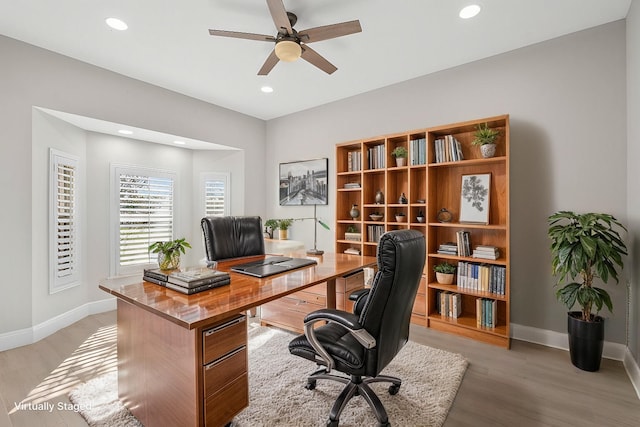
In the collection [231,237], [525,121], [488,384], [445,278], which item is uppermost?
[525,121]

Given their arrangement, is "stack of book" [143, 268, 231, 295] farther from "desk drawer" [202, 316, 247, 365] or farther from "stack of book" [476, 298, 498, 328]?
"stack of book" [476, 298, 498, 328]

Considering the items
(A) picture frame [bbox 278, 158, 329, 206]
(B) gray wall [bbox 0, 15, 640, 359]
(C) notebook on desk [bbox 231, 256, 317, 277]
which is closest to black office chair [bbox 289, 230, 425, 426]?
(C) notebook on desk [bbox 231, 256, 317, 277]

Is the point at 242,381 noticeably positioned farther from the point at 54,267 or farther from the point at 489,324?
the point at 54,267

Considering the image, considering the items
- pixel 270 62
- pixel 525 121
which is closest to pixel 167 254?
pixel 270 62

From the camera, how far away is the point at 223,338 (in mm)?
1523

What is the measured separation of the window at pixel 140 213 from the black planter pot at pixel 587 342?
489 centimetres

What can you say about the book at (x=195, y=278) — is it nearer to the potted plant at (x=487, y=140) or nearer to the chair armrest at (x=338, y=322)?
the chair armrest at (x=338, y=322)

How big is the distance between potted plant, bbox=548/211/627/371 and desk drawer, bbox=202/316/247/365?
2451mm

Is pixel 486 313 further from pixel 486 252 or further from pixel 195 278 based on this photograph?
pixel 195 278

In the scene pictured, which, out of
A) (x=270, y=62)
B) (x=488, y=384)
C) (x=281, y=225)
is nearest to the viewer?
(x=488, y=384)

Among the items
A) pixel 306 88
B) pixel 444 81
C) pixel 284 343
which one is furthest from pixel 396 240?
pixel 306 88

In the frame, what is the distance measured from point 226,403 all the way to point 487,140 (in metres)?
3.04

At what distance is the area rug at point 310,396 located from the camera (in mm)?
1770

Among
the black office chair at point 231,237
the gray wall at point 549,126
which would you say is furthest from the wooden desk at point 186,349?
the gray wall at point 549,126
